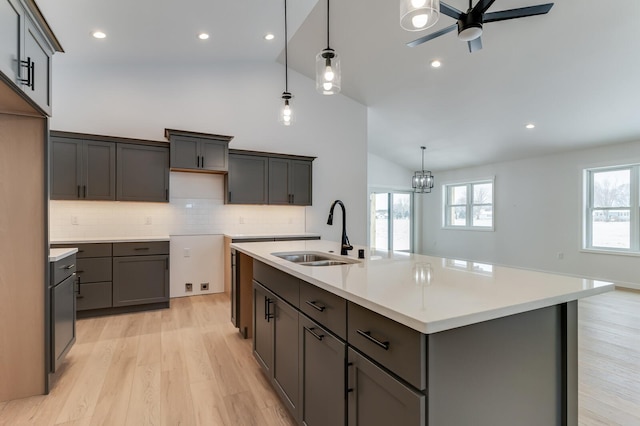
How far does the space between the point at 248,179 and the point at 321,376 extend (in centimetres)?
393

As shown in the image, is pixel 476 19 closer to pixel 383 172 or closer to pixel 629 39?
pixel 629 39

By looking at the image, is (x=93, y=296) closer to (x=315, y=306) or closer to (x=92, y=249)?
(x=92, y=249)

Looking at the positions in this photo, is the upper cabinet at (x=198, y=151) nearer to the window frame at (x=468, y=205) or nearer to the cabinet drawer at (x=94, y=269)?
the cabinet drawer at (x=94, y=269)

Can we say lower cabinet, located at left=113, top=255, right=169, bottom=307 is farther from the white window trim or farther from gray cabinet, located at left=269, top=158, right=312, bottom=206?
the white window trim

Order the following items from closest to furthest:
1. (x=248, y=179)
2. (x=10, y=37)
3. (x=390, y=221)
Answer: (x=10, y=37) < (x=248, y=179) < (x=390, y=221)

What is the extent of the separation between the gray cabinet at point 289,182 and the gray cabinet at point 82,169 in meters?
2.15

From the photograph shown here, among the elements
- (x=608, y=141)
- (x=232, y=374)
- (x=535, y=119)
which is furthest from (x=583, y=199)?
(x=232, y=374)


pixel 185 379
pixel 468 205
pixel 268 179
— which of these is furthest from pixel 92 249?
pixel 468 205

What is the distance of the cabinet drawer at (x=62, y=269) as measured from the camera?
2.28 m

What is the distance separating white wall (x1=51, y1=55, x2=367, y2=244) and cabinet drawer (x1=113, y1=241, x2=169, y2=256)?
0.77 metres

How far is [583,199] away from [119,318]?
7.56m

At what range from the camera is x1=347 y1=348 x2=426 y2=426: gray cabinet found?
101 centimetres

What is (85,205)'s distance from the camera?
440 centimetres

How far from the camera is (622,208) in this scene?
18.7 feet
